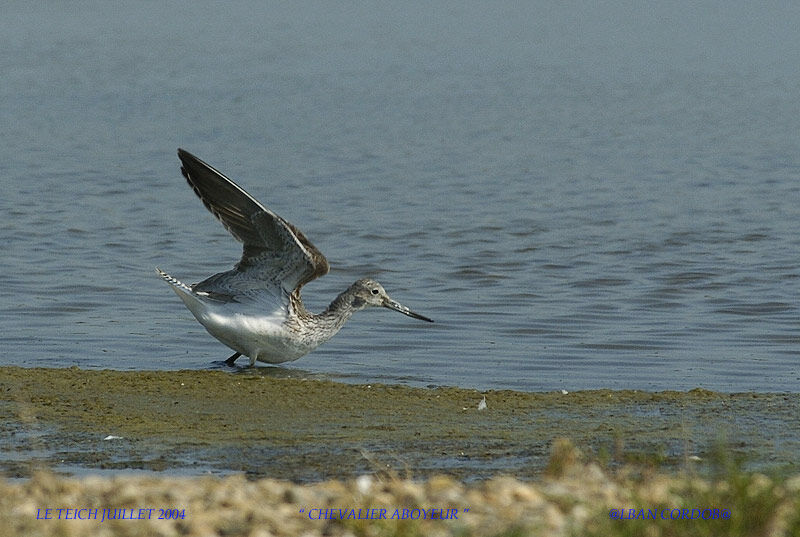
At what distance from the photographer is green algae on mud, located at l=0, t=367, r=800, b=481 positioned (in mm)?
6887

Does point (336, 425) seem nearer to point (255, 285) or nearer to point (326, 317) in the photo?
point (255, 285)

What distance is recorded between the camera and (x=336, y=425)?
25.7ft

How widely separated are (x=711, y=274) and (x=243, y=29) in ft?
55.2

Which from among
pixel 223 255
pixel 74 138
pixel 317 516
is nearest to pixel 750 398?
pixel 317 516

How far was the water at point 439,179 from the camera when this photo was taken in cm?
1059

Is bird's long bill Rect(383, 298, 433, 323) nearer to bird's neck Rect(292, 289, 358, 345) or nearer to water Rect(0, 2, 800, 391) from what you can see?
water Rect(0, 2, 800, 391)

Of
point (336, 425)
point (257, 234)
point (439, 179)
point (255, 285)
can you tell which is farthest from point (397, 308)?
point (439, 179)

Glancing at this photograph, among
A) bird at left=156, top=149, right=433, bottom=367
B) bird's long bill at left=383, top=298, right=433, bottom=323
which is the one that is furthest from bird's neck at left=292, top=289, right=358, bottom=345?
bird's long bill at left=383, top=298, right=433, bottom=323

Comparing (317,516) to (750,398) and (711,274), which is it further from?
(711,274)

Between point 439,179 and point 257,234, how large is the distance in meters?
8.14

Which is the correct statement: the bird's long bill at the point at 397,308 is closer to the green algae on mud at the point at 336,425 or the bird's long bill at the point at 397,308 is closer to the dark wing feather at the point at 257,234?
the dark wing feather at the point at 257,234

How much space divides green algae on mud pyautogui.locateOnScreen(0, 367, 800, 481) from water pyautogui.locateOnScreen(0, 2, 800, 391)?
0.68m

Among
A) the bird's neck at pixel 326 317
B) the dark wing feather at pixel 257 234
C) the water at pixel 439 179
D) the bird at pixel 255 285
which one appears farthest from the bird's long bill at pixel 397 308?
the dark wing feather at pixel 257 234

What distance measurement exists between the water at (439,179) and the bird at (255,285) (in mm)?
343
